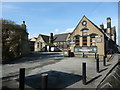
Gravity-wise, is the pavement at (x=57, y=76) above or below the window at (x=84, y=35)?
below

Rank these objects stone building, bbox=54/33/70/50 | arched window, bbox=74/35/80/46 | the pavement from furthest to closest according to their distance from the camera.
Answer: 1. stone building, bbox=54/33/70/50
2. arched window, bbox=74/35/80/46
3. the pavement

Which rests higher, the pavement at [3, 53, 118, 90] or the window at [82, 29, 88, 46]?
the window at [82, 29, 88, 46]

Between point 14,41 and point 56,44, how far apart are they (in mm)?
31370

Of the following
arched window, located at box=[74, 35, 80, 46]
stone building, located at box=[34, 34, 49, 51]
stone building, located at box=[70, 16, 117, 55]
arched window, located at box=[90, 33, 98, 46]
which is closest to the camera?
stone building, located at box=[70, 16, 117, 55]

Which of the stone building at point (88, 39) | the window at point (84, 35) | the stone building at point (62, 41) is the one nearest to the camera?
the stone building at point (88, 39)

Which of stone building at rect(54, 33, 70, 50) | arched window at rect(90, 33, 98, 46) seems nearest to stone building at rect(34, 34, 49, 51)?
stone building at rect(54, 33, 70, 50)

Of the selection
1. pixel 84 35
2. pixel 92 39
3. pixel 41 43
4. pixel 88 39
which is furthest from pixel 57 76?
pixel 41 43

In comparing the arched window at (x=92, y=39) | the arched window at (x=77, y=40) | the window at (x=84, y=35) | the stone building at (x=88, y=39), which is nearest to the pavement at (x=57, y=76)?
the stone building at (x=88, y=39)

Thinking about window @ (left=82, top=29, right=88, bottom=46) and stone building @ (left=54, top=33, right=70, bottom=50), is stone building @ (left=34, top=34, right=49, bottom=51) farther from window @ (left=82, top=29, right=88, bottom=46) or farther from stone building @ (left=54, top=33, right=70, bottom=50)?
window @ (left=82, top=29, right=88, bottom=46)

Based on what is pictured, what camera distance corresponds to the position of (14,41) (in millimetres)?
17125

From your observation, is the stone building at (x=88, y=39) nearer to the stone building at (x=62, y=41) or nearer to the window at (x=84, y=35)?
the window at (x=84, y=35)

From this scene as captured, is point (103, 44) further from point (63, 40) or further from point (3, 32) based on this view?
point (63, 40)

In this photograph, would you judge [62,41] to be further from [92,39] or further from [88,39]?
[92,39]

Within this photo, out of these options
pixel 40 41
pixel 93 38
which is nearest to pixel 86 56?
pixel 93 38
